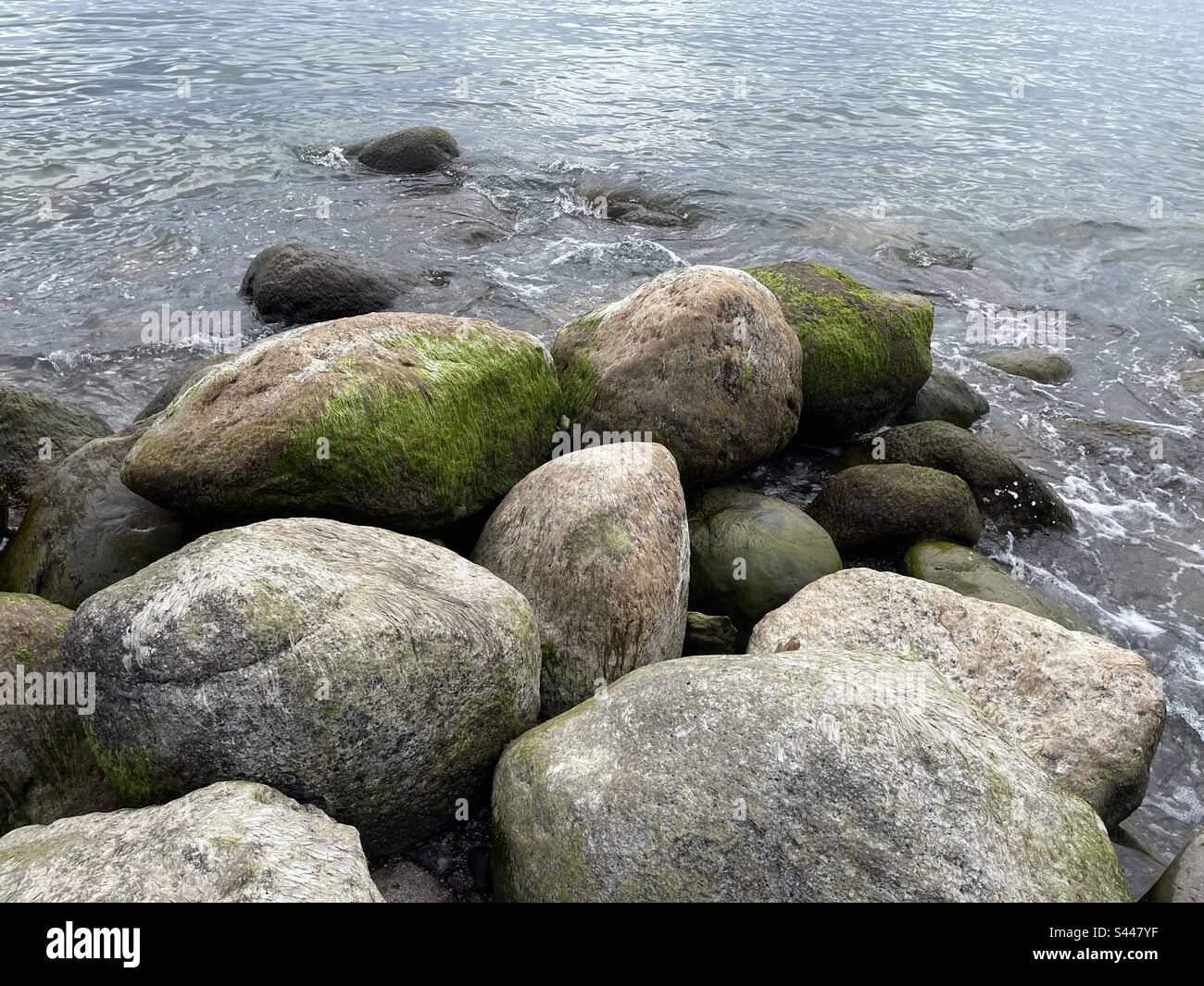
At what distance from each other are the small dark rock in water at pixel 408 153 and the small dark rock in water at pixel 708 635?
43.3 feet

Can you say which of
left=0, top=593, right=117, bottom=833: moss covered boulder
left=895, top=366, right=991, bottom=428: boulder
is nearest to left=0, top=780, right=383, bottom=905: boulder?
left=0, top=593, right=117, bottom=833: moss covered boulder

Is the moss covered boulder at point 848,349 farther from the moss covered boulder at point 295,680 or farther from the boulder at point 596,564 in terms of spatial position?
the moss covered boulder at point 295,680

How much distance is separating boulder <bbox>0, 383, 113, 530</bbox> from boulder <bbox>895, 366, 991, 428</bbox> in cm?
712

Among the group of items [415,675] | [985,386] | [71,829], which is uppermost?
[415,675]

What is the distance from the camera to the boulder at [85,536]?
565 centimetres

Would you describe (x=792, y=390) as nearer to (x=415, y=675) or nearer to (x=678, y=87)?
(x=415, y=675)

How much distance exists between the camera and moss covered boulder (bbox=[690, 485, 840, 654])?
655 centimetres

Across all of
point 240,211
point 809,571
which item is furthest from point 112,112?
Answer: point 809,571

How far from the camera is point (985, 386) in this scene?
10844mm

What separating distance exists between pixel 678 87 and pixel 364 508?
21.1m

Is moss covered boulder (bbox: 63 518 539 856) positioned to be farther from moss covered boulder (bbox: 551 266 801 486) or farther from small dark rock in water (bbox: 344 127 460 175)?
small dark rock in water (bbox: 344 127 460 175)

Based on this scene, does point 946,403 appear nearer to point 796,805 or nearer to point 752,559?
point 752,559

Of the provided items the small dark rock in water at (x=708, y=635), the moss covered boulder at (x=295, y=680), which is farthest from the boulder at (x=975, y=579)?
the moss covered boulder at (x=295, y=680)

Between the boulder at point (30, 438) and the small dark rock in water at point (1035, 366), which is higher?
the boulder at point (30, 438)
